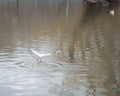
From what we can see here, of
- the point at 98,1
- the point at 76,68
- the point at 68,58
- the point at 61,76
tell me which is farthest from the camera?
the point at 98,1

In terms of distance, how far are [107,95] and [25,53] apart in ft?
19.3

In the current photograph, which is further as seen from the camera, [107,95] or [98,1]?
[98,1]

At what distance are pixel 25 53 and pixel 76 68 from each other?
3.01m

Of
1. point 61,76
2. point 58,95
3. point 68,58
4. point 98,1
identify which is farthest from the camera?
point 98,1

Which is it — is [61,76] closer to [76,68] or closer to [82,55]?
[76,68]

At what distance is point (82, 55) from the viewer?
14.5 metres

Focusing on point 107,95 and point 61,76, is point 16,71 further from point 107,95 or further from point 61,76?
point 107,95

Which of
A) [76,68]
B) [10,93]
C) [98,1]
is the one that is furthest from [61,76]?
[98,1]

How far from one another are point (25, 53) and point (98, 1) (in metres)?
37.2

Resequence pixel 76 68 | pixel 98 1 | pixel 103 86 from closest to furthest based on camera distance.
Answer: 1. pixel 103 86
2. pixel 76 68
3. pixel 98 1

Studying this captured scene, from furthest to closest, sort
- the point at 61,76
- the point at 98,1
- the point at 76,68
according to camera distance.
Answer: the point at 98,1 → the point at 76,68 → the point at 61,76

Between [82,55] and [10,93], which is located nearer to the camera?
[10,93]

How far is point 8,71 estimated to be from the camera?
11500 mm

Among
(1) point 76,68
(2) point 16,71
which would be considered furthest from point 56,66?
(2) point 16,71
